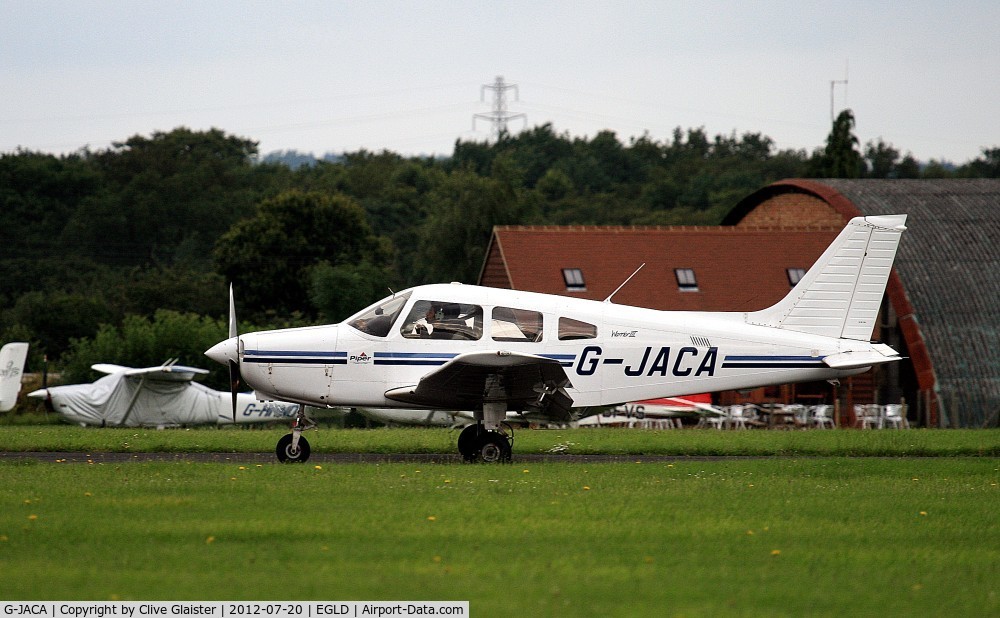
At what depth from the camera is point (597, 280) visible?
3409 cm

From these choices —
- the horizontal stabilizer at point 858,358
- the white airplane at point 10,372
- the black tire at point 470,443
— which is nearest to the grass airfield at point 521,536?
the black tire at point 470,443

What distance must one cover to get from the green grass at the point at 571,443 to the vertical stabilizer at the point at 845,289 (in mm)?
2504

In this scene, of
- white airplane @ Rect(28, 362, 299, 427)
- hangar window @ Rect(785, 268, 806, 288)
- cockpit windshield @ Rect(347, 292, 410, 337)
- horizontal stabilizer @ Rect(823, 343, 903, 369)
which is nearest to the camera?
cockpit windshield @ Rect(347, 292, 410, 337)

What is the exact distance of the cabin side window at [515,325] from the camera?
1440 cm

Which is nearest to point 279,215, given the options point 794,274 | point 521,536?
point 794,274

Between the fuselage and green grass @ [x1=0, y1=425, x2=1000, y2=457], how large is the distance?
2.29 metres

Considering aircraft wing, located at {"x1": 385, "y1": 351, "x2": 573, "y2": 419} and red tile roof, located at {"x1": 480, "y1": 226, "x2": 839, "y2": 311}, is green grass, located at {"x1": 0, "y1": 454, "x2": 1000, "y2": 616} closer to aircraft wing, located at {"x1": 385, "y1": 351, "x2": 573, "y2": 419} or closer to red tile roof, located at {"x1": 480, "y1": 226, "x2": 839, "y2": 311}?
aircraft wing, located at {"x1": 385, "y1": 351, "x2": 573, "y2": 419}

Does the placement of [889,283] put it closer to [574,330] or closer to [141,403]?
[141,403]

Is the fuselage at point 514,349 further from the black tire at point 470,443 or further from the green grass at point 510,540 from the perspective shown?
the green grass at point 510,540

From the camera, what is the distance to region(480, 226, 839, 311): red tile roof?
33750mm

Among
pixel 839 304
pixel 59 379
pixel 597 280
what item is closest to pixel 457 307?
pixel 839 304

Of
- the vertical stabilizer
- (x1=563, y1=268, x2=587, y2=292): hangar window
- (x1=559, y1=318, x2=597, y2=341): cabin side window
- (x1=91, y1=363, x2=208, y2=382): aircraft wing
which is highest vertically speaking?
(x1=563, y1=268, x2=587, y2=292): hangar window

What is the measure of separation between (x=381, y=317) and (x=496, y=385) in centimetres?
164

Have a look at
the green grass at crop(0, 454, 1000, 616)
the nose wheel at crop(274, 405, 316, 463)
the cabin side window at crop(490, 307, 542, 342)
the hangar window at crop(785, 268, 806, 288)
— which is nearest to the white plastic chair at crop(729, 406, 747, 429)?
→ the hangar window at crop(785, 268, 806, 288)
